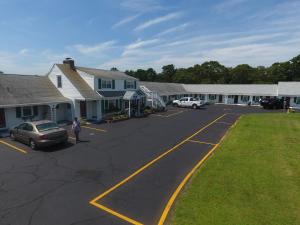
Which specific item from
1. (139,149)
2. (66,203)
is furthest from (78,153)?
(66,203)

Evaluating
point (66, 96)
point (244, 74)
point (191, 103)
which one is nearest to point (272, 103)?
point (191, 103)

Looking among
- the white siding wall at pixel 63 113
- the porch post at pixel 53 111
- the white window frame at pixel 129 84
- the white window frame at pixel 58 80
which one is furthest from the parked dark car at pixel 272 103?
the porch post at pixel 53 111

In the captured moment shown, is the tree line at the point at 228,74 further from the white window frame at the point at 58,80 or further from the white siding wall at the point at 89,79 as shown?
the white window frame at the point at 58,80

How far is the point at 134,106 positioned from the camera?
32.2 metres

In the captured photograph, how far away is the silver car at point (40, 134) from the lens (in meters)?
13.2

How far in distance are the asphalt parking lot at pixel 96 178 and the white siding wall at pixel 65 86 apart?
29.5 ft

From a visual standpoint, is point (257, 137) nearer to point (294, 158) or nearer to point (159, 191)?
point (294, 158)

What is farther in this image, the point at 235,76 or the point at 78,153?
the point at 235,76

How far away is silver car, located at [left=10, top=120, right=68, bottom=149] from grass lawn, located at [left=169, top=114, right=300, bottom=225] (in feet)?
30.3

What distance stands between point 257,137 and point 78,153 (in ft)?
41.1

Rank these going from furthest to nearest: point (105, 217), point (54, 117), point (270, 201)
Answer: point (54, 117) < point (270, 201) < point (105, 217)

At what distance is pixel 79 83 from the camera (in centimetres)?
2556

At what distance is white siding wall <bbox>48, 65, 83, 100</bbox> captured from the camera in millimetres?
24047

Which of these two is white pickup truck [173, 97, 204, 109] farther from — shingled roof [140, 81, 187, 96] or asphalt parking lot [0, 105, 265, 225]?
asphalt parking lot [0, 105, 265, 225]
